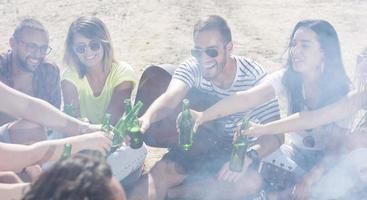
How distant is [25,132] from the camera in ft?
15.1

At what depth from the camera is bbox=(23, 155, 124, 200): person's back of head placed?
1807mm

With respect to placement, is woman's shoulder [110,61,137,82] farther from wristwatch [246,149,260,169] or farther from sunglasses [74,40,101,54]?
wristwatch [246,149,260,169]

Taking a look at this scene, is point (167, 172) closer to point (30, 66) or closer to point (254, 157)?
point (254, 157)

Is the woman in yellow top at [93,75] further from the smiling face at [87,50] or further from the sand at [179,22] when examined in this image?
the sand at [179,22]

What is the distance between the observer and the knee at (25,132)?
4.58 m

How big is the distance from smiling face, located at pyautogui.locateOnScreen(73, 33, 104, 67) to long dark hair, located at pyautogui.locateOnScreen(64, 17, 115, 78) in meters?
0.04

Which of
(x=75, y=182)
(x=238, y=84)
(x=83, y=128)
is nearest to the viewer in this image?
(x=75, y=182)

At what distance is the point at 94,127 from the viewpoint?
4391 millimetres

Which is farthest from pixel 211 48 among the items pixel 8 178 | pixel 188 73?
pixel 8 178

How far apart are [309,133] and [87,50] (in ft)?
6.84

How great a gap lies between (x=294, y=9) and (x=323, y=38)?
17.9 ft

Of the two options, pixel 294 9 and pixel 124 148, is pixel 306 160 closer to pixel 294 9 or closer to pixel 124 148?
pixel 124 148

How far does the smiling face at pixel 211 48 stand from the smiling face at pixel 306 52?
606 millimetres

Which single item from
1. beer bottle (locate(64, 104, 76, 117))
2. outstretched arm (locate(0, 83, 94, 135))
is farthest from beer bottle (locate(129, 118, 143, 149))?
beer bottle (locate(64, 104, 76, 117))
